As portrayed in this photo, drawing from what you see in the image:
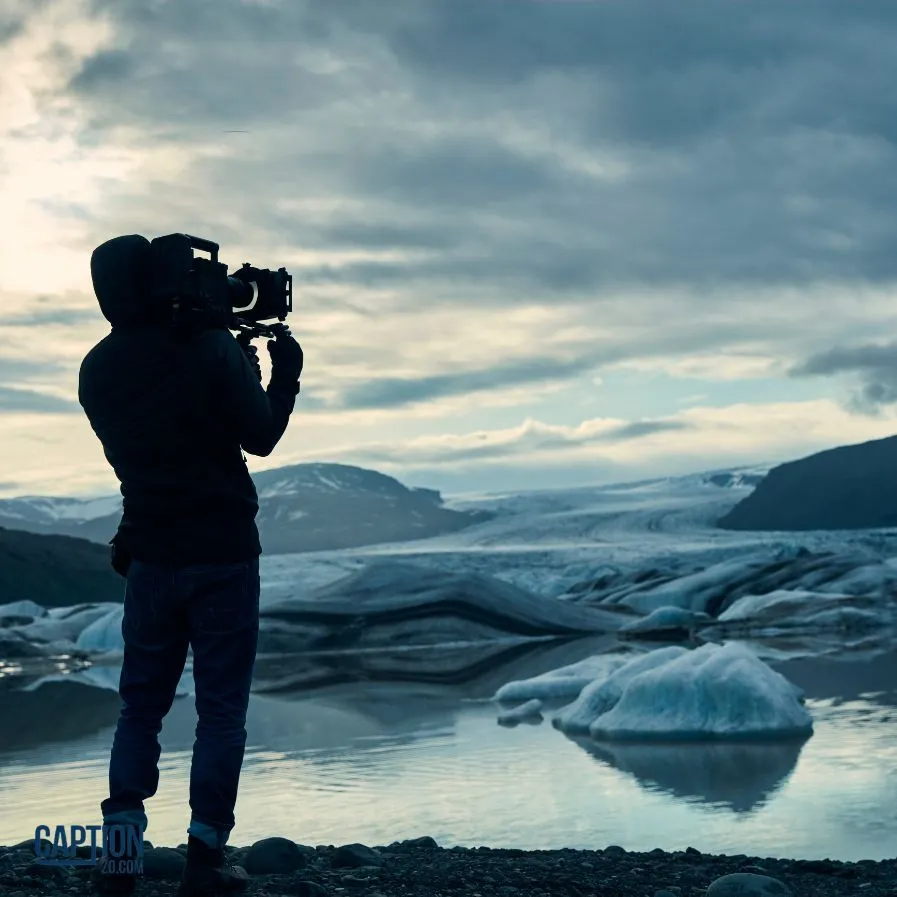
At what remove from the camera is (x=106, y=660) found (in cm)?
1620

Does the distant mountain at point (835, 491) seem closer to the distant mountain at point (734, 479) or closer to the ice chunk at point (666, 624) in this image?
the distant mountain at point (734, 479)

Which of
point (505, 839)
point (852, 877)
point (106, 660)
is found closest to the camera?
point (852, 877)

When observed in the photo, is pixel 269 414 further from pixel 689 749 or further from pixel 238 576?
pixel 689 749

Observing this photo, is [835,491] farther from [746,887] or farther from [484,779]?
[746,887]

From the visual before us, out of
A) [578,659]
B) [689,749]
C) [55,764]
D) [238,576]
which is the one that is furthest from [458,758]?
[578,659]

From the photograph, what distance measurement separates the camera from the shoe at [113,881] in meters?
3.24

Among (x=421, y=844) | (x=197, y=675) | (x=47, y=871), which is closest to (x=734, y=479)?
(x=421, y=844)

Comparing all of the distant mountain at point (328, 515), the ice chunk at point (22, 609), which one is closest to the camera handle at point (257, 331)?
the ice chunk at point (22, 609)

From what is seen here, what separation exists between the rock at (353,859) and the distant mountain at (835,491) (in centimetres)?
4015

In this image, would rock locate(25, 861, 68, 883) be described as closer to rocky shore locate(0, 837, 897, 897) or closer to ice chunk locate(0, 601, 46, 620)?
rocky shore locate(0, 837, 897, 897)

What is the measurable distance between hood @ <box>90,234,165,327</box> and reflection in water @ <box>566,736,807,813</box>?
134 inches

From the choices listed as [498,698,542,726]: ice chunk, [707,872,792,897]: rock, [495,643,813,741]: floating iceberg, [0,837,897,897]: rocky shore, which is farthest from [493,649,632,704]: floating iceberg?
[707,872,792,897]: rock

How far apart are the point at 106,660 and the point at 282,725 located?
25.2 ft

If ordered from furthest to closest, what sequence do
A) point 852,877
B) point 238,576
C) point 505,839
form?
point 505,839 < point 852,877 < point 238,576
